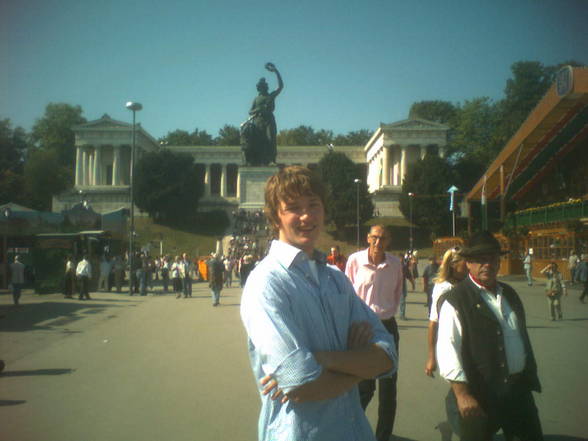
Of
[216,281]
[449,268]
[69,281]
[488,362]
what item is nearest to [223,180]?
[69,281]

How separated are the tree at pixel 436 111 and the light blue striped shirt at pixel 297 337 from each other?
268ft

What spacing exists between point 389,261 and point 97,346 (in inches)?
230

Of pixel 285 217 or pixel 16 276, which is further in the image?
pixel 16 276

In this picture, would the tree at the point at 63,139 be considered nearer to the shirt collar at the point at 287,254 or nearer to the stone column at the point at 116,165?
the stone column at the point at 116,165

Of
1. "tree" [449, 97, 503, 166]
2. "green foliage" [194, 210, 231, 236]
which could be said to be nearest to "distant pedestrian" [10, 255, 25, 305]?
"green foliage" [194, 210, 231, 236]

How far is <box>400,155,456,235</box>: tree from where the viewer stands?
5491 cm

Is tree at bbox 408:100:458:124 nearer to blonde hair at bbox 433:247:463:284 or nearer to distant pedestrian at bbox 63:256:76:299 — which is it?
distant pedestrian at bbox 63:256:76:299

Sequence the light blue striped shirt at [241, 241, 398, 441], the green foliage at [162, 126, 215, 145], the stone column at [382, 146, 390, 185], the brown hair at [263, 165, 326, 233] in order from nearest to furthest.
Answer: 1. the light blue striped shirt at [241, 241, 398, 441]
2. the brown hair at [263, 165, 326, 233]
3. the stone column at [382, 146, 390, 185]
4. the green foliage at [162, 126, 215, 145]

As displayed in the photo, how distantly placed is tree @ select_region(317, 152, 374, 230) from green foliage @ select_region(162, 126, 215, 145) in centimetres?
3997

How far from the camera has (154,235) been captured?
5822 centimetres

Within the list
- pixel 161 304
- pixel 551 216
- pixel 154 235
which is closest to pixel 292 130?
pixel 154 235

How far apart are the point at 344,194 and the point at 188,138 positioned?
4860 cm

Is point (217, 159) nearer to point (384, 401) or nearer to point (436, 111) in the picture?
point (436, 111)

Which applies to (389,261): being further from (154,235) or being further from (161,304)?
(154,235)
